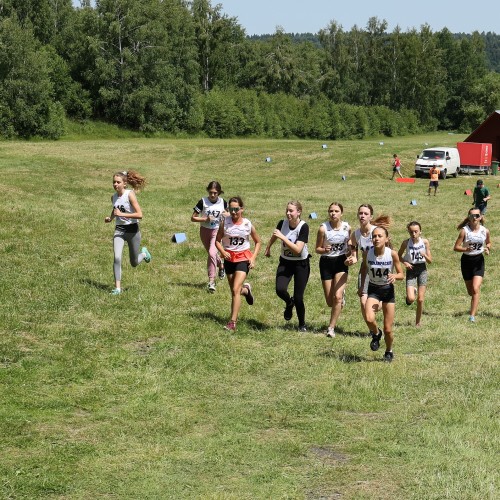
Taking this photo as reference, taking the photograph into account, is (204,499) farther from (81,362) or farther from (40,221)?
(40,221)

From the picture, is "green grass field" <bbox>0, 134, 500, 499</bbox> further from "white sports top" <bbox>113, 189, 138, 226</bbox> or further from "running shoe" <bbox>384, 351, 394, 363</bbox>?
"white sports top" <bbox>113, 189, 138, 226</bbox>

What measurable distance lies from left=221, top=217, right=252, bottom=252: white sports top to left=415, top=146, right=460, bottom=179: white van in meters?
36.4

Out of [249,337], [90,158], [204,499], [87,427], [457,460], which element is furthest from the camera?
[90,158]

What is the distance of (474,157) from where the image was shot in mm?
50438

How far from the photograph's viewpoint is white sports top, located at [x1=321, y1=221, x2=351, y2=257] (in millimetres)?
12078

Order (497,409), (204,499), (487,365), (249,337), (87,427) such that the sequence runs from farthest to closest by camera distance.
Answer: (249,337), (487,365), (497,409), (87,427), (204,499)

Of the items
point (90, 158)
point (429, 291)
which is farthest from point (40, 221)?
point (90, 158)

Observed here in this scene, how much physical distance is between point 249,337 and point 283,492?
5288mm

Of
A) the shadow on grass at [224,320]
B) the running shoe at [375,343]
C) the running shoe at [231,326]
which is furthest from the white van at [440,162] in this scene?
the running shoe at [375,343]

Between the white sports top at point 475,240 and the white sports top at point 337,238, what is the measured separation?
2.94 m

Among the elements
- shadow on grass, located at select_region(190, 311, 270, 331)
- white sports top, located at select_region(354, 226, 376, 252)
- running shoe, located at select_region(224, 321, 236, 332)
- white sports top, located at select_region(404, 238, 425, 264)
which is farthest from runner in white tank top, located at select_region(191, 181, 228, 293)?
white sports top, located at select_region(404, 238, 425, 264)

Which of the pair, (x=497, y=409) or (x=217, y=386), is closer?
(x=497, y=409)

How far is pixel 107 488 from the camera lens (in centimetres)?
696

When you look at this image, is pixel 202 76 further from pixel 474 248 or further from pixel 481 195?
pixel 474 248
